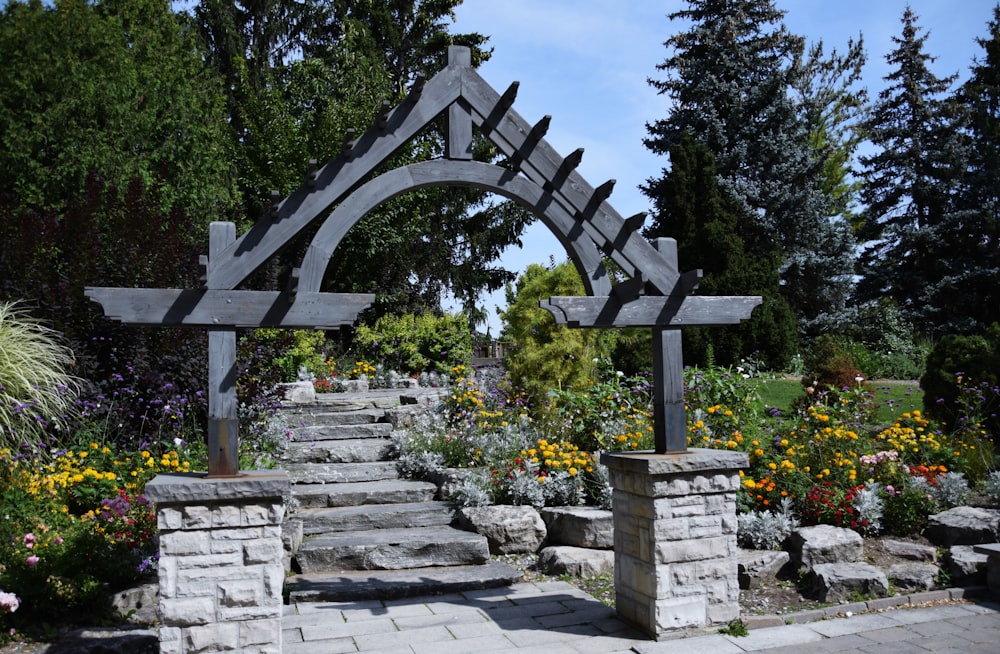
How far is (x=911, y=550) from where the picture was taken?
5176 millimetres

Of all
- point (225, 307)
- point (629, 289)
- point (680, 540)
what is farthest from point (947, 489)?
point (225, 307)

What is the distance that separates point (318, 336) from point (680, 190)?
324 inches

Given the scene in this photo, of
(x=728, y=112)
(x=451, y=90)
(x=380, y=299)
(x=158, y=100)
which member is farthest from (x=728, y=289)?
(x=451, y=90)

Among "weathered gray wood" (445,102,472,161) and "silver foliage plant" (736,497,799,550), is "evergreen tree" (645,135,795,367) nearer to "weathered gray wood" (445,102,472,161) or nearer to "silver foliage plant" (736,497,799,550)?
"silver foliage plant" (736,497,799,550)

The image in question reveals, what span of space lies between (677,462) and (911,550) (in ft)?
7.61

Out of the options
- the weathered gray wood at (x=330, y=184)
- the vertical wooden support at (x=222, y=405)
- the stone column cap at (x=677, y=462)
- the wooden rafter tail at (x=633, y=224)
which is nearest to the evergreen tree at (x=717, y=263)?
the stone column cap at (x=677, y=462)

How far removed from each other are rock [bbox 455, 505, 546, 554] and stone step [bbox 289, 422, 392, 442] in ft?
8.68

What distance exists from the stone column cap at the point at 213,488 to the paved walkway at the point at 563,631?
92 cm

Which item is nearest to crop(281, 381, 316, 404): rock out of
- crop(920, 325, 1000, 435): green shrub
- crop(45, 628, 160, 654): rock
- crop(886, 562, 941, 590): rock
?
crop(45, 628, 160, 654): rock

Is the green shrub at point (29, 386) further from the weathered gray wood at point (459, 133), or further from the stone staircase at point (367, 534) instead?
the weathered gray wood at point (459, 133)

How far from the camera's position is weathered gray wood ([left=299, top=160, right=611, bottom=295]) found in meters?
3.89

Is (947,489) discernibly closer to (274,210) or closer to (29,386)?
Result: (274,210)

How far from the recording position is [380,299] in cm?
1622

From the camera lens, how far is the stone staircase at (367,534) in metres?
4.98
